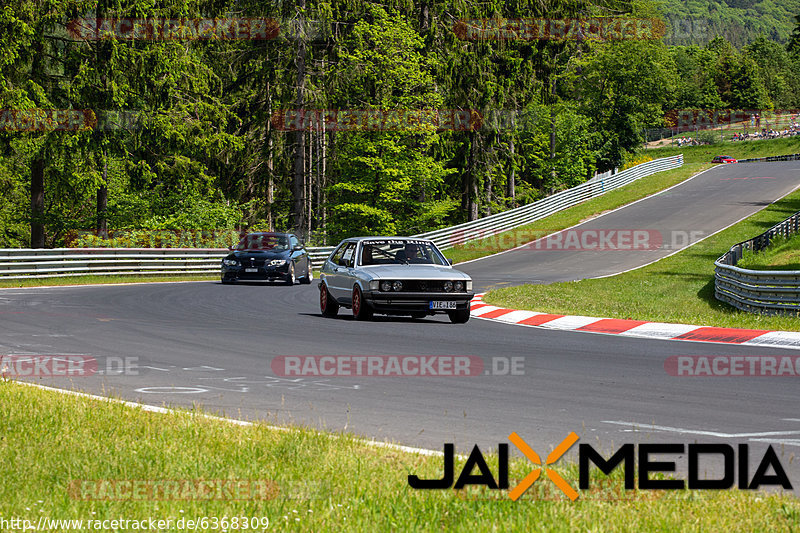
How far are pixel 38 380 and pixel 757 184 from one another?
61.4 metres

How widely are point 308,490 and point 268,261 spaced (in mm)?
24094

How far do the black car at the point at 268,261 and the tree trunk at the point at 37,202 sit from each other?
46.1ft

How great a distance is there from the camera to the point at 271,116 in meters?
54.6

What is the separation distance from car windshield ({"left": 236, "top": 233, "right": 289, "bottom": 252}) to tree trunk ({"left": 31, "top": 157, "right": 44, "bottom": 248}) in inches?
559

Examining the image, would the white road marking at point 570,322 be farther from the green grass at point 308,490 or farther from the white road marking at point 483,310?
the green grass at point 308,490

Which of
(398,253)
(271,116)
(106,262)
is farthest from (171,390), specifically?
(271,116)

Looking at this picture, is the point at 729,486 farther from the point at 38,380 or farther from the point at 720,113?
the point at 720,113

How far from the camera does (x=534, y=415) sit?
26.8 feet

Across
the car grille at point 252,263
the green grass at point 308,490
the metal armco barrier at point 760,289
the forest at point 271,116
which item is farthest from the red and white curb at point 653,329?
the forest at point 271,116

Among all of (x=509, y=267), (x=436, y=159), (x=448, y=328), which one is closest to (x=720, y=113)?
(x=436, y=159)

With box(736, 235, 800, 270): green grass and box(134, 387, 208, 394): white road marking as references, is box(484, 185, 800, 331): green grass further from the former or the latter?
box(134, 387, 208, 394): white road marking

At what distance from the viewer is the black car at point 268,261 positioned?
29.1 meters

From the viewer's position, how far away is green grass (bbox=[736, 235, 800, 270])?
30.9m

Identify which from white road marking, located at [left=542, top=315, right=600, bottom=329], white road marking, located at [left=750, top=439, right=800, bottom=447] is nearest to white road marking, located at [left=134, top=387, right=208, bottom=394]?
white road marking, located at [left=750, top=439, right=800, bottom=447]
